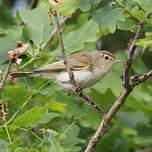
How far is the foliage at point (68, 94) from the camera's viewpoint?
3652 mm

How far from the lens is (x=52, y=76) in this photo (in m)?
5.09

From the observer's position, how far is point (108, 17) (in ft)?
12.0

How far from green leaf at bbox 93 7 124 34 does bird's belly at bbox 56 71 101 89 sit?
1.28 metres

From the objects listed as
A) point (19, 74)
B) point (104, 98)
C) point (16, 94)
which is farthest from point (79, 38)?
point (104, 98)

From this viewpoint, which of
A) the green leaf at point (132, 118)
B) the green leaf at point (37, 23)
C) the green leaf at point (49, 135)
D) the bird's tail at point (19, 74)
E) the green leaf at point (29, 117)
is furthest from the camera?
the green leaf at point (132, 118)

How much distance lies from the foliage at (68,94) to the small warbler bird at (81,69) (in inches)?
3.5

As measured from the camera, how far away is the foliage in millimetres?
3652

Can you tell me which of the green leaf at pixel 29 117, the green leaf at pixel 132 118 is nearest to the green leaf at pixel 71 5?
the green leaf at pixel 29 117

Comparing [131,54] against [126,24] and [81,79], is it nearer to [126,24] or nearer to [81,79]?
[126,24]

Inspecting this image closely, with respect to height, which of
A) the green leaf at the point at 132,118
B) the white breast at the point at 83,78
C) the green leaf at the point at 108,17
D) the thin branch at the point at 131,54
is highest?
the green leaf at the point at 108,17

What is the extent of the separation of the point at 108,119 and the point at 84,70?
5.23 ft

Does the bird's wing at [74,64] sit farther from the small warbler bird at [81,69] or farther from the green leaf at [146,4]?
the green leaf at [146,4]

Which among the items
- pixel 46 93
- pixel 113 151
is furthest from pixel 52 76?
pixel 113 151

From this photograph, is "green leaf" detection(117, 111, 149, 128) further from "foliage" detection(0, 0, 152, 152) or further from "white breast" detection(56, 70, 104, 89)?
"white breast" detection(56, 70, 104, 89)
